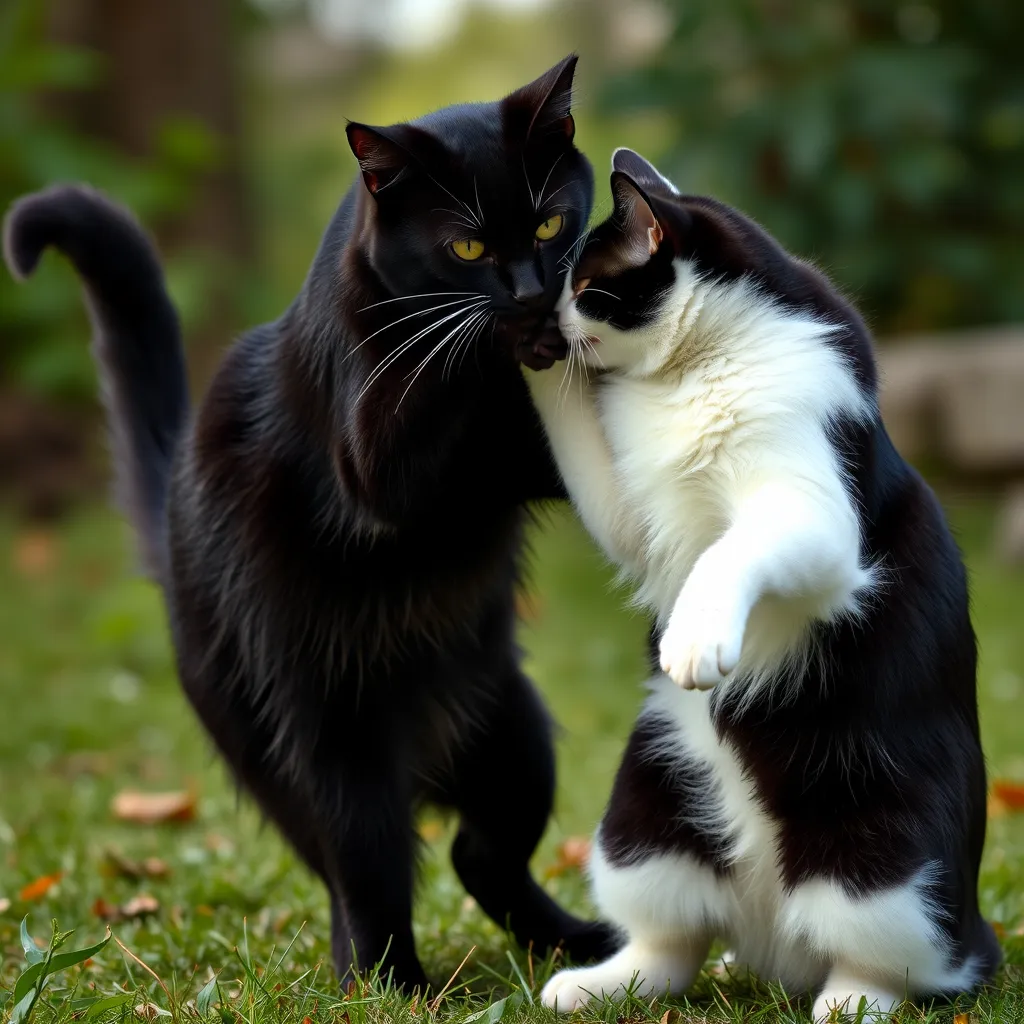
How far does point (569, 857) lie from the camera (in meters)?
3.17

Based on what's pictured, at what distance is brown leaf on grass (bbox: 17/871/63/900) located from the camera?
9.20ft

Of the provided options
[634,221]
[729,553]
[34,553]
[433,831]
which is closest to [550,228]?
[634,221]

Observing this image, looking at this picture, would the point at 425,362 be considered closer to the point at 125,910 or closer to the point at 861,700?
the point at 861,700

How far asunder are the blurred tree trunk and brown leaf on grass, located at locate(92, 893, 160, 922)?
5.45 metres

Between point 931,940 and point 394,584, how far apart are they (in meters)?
1.05

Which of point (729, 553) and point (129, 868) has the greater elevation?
point (729, 553)

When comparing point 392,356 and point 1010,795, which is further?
point 1010,795

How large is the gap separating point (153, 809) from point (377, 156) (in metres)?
2.16

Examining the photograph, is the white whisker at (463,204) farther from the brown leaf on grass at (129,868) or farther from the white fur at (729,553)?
the brown leaf on grass at (129,868)

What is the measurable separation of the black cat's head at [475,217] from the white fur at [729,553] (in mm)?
99

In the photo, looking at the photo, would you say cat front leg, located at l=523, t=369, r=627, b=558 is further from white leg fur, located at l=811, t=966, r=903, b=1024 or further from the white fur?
white leg fur, located at l=811, t=966, r=903, b=1024

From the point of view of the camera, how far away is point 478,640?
2.53 m

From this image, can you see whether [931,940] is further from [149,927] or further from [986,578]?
[986,578]

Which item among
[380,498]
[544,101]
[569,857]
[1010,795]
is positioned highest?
[544,101]
